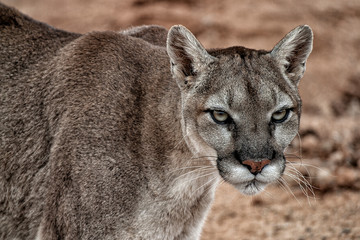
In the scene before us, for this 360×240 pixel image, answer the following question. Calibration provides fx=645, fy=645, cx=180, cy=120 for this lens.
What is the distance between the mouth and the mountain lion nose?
30 millimetres

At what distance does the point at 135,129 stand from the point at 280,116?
4.36 feet

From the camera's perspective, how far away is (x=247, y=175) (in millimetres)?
5273

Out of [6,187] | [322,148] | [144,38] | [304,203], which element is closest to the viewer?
[6,187]

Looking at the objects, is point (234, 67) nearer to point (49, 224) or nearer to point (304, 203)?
point (49, 224)

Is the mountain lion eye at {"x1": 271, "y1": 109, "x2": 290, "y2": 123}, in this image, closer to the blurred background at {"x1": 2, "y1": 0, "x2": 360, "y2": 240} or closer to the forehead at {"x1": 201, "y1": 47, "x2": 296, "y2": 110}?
the forehead at {"x1": 201, "y1": 47, "x2": 296, "y2": 110}

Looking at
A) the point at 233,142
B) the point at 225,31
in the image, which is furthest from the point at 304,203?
the point at 225,31

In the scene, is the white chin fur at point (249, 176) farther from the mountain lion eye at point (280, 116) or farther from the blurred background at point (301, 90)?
the blurred background at point (301, 90)

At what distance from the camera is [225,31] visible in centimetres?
1511

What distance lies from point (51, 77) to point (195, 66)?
1.52 m

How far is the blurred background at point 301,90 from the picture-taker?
932 cm

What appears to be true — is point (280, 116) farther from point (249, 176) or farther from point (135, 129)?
point (135, 129)

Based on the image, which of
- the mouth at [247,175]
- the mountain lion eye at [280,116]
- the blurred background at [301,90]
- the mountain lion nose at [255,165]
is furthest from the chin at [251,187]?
the blurred background at [301,90]

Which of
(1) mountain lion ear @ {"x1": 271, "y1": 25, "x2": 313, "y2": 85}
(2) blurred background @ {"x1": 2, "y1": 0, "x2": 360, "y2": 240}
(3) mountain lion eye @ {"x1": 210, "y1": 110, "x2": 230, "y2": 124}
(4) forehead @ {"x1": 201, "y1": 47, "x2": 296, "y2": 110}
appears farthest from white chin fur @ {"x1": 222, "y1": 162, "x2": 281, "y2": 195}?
(2) blurred background @ {"x1": 2, "y1": 0, "x2": 360, "y2": 240}

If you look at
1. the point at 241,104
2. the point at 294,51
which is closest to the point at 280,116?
the point at 241,104
